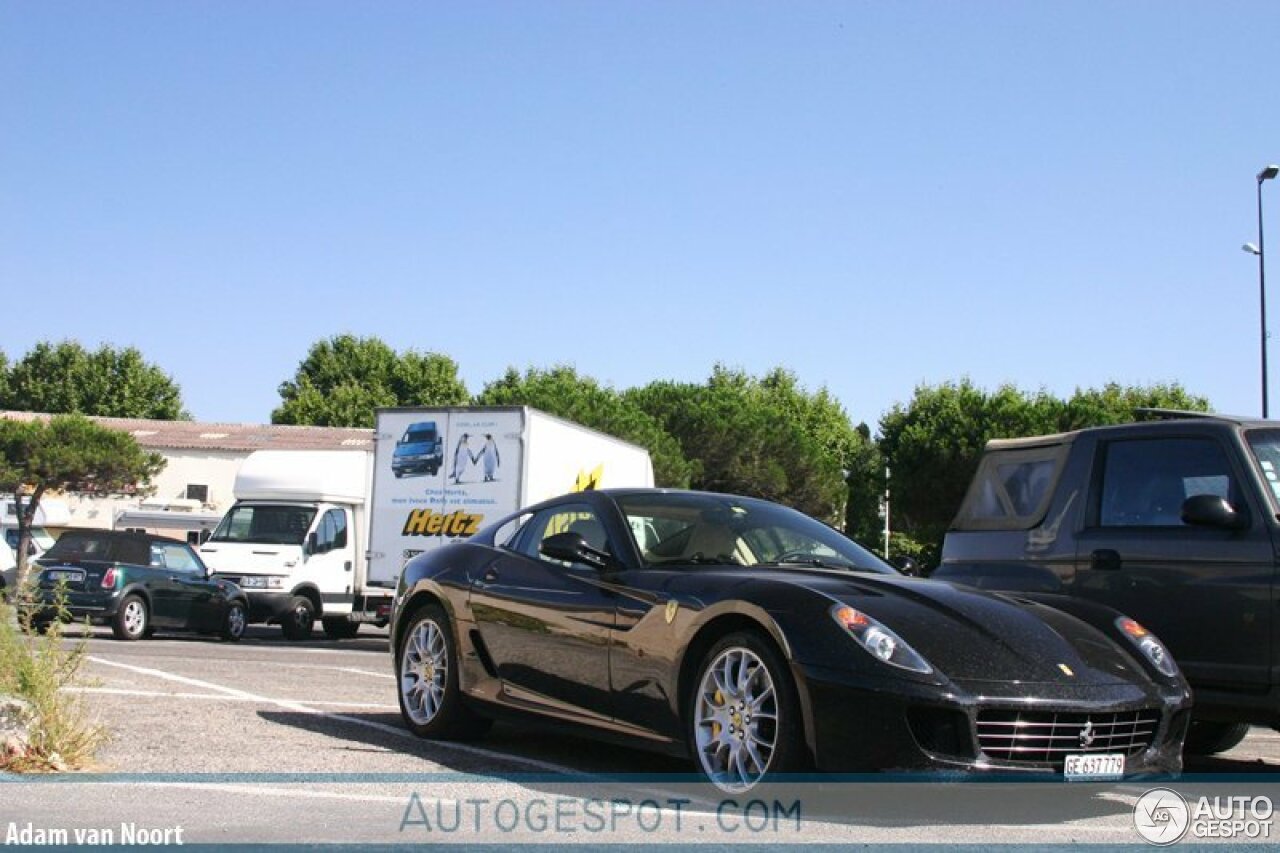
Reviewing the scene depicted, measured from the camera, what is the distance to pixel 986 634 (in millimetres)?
5902

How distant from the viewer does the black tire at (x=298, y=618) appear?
21.8 m

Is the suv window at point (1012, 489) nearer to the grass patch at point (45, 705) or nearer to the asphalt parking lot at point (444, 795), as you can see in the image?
the asphalt parking lot at point (444, 795)

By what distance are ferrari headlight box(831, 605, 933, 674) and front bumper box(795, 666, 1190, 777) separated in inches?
4.0

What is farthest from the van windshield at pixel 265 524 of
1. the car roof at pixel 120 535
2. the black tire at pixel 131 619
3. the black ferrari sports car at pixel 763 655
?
the black ferrari sports car at pixel 763 655

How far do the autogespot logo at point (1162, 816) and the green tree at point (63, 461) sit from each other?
35.1 m

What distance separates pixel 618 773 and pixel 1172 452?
3379 mm

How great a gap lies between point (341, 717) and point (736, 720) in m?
3.73

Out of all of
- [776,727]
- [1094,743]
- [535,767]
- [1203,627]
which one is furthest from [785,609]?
[1203,627]

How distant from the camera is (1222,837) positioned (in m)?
5.47

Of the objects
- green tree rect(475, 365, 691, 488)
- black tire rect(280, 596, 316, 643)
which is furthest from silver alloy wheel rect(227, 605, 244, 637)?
green tree rect(475, 365, 691, 488)

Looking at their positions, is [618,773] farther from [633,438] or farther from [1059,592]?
[633,438]

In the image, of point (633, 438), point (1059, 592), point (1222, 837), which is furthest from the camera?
point (633, 438)

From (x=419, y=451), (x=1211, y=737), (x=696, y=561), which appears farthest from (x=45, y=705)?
(x=419, y=451)

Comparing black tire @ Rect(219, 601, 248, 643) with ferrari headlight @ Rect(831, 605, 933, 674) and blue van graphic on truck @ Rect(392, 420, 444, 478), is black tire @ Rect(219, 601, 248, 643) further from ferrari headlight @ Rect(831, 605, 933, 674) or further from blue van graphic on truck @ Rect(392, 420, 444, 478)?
ferrari headlight @ Rect(831, 605, 933, 674)
